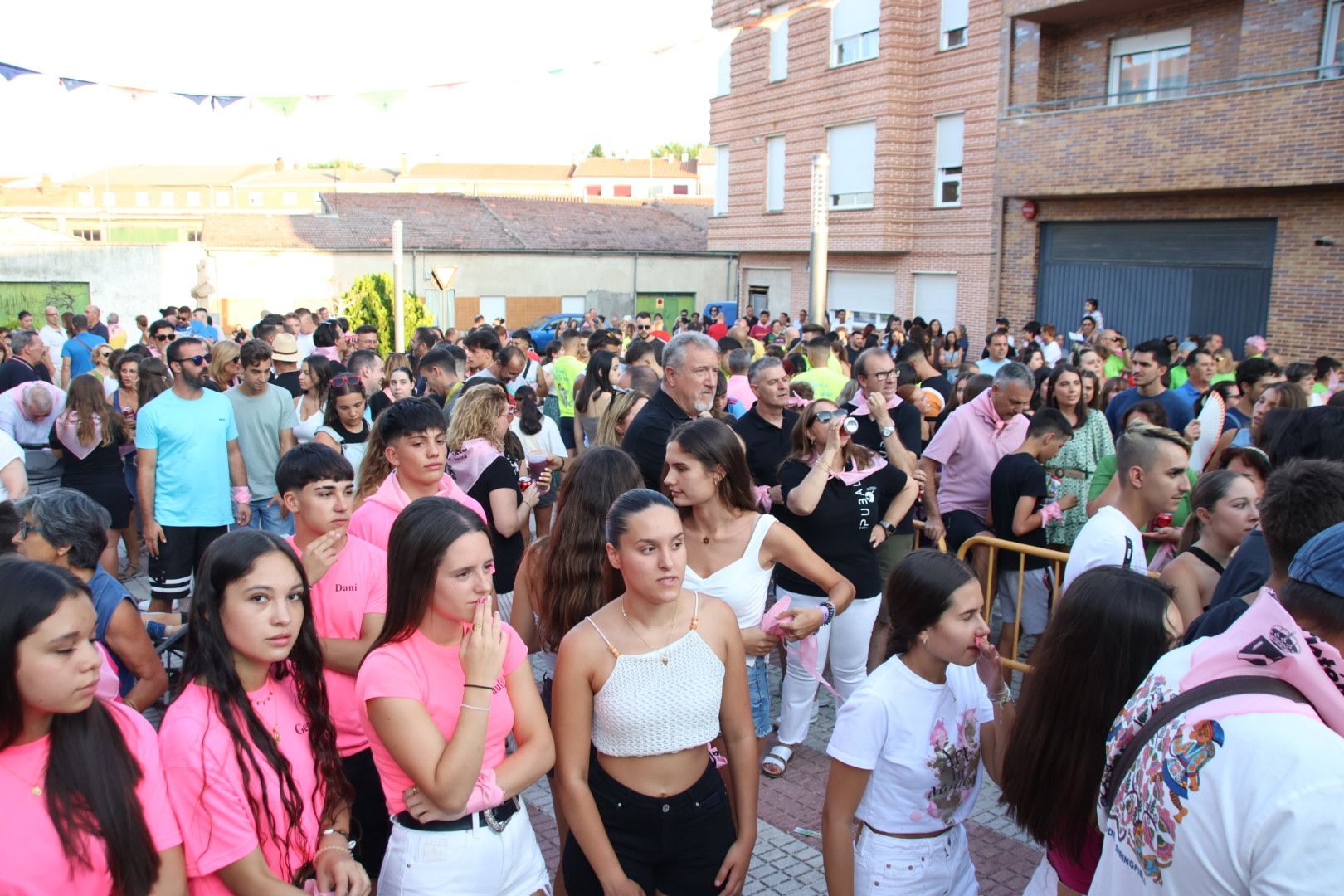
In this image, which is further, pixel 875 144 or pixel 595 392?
pixel 875 144

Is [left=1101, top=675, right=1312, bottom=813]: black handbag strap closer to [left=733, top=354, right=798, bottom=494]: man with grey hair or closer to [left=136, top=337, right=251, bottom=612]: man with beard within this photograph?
[left=733, top=354, right=798, bottom=494]: man with grey hair

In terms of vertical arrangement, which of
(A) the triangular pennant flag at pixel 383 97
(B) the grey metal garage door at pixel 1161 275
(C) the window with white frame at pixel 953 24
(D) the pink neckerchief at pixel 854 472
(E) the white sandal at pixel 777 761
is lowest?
(E) the white sandal at pixel 777 761

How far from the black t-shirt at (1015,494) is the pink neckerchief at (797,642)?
171cm

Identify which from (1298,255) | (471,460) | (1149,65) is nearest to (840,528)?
(471,460)

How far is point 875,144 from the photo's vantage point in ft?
76.4

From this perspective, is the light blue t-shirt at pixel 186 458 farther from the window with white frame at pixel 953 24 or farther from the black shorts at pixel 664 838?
the window with white frame at pixel 953 24

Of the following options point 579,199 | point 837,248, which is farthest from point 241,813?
point 579,199

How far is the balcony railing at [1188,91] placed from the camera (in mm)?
14836

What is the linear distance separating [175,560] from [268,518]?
0.72m

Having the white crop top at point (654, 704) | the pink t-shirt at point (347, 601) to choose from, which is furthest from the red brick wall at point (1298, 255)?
the pink t-shirt at point (347, 601)

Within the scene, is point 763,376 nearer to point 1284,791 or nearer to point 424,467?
point 424,467

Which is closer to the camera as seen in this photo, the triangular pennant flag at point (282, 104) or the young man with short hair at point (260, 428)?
the young man with short hair at point (260, 428)

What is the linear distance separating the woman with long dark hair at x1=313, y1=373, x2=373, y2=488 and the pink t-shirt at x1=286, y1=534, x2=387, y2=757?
9.30ft

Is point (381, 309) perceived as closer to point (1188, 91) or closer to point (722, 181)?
→ point (722, 181)
